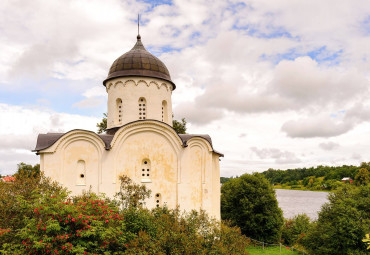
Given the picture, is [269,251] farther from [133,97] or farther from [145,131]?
[133,97]

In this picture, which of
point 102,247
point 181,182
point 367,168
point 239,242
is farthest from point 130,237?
point 367,168

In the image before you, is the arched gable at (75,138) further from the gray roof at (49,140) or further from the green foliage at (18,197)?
the green foliage at (18,197)

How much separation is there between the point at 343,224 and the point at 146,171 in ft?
34.9

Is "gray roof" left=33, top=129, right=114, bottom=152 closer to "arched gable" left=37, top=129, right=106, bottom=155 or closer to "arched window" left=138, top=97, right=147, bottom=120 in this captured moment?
"arched gable" left=37, top=129, right=106, bottom=155

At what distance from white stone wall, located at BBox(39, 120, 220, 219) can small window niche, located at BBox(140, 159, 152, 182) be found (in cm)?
5

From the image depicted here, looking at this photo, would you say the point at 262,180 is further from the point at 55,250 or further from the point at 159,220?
the point at 55,250

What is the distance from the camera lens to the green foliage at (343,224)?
623 inches

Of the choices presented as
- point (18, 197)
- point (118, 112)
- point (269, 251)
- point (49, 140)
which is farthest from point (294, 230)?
point (18, 197)

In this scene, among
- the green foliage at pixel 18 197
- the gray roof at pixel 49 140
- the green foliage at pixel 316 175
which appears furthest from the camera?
the green foliage at pixel 316 175

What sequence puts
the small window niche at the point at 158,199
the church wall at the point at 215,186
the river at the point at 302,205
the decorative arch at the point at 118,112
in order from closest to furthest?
1. the small window niche at the point at 158,199
2. the church wall at the point at 215,186
3. the decorative arch at the point at 118,112
4. the river at the point at 302,205

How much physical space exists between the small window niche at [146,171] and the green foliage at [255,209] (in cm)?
1242

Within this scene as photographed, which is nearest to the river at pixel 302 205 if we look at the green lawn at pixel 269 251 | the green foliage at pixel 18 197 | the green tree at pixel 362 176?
the green tree at pixel 362 176

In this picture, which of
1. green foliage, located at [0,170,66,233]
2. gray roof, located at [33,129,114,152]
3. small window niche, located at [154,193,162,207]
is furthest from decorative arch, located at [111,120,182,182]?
green foliage, located at [0,170,66,233]

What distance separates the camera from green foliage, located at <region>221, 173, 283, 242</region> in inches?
942
